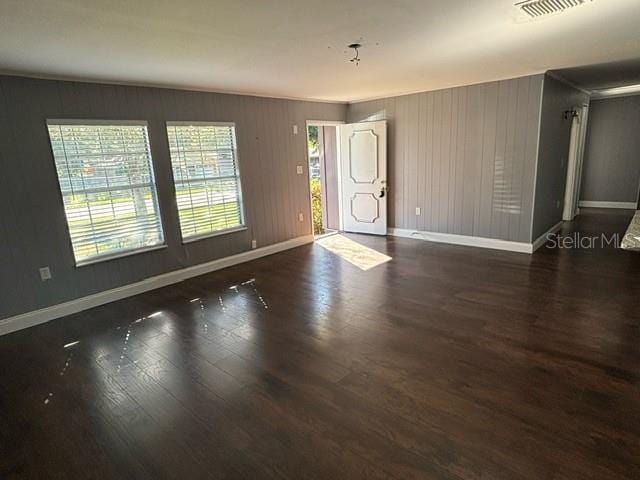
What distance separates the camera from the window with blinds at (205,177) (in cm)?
454

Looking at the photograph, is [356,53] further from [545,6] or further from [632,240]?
[632,240]

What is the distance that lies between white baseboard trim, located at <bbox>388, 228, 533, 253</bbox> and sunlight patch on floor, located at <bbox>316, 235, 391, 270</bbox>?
937 millimetres

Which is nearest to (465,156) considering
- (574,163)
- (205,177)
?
(574,163)

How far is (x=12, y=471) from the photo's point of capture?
1.89 m

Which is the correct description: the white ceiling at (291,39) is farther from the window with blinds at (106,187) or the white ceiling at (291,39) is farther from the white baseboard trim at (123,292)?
the white baseboard trim at (123,292)

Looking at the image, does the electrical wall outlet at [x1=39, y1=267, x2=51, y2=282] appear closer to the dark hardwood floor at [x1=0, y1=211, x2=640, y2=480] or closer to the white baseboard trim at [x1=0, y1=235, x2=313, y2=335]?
the white baseboard trim at [x1=0, y1=235, x2=313, y2=335]

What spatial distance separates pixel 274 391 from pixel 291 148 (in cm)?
417

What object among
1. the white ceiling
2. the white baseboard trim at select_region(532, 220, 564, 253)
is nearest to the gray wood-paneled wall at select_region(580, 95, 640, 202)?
the white baseboard trim at select_region(532, 220, 564, 253)

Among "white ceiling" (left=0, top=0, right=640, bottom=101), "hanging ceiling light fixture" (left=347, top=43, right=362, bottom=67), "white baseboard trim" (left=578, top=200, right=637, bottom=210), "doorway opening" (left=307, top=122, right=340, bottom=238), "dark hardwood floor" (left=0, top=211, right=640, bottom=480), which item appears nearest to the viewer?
"dark hardwood floor" (left=0, top=211, right=640, bottom=480)

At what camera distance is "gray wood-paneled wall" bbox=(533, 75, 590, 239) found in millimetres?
4918

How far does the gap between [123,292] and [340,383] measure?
2.97m

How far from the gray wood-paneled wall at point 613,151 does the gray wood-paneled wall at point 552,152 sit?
1.92 m

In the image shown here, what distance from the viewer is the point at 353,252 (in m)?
5.63

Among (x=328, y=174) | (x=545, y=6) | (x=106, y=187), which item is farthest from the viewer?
(x=328, y=174)
